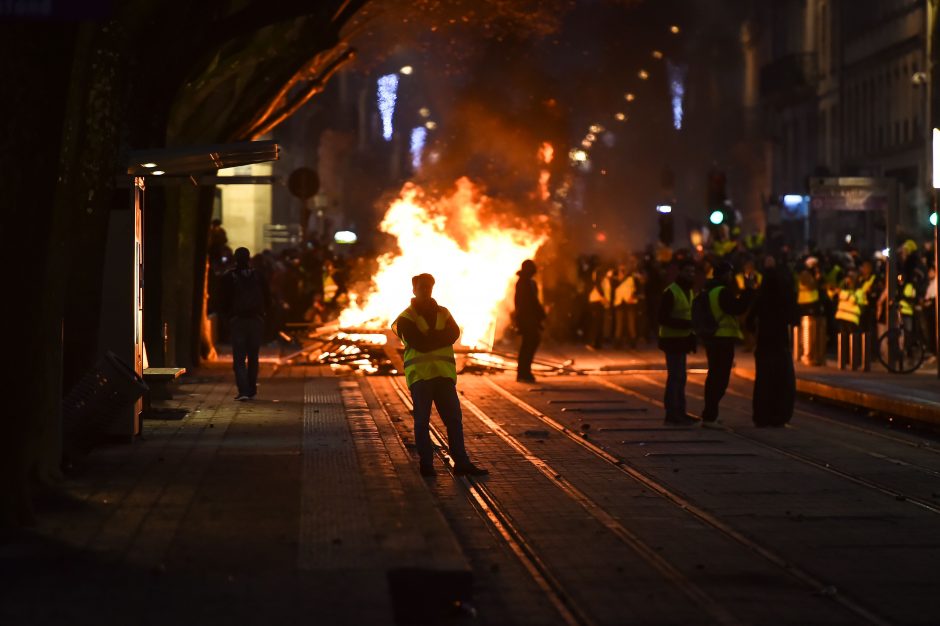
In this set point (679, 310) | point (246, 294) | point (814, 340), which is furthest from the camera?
point (814, 340)

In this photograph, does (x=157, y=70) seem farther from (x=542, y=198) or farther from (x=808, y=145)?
(x=808, y=145)

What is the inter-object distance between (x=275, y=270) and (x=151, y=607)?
31541mm

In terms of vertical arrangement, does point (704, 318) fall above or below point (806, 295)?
below

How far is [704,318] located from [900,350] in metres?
8.92

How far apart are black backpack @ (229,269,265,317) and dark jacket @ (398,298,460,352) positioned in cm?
749

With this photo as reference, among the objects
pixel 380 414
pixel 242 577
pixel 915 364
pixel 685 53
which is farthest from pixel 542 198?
pixel 685 53

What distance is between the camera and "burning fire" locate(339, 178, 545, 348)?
33.8 metres

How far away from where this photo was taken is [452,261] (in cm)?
Answer: 3612

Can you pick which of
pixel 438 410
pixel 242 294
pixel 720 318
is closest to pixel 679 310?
pixel 720 318

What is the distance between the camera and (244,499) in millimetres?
12375

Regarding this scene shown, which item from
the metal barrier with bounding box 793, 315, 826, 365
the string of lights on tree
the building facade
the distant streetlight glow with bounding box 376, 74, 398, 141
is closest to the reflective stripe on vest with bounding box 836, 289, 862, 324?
the metal barrier with bounding box 793, 315, 826, 365

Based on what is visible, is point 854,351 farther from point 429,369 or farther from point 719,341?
point 429,369

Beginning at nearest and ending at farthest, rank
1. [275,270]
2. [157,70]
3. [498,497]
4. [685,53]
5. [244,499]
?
[244,499] → [498,497] → [157,70] → [275,270] → [685,53]

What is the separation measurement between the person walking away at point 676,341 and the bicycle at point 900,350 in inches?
337
